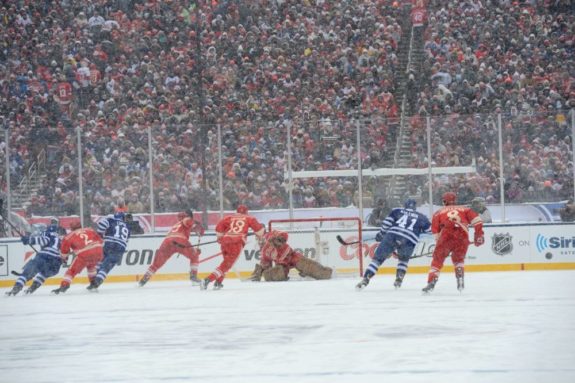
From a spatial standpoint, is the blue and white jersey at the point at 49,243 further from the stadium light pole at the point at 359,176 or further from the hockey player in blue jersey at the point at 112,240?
the stadium light pole at the point at 359,176

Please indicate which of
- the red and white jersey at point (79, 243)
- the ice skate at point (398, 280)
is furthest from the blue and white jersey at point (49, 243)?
the ice skate at point (398, 280)

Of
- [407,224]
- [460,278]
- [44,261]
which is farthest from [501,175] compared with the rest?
[44,261]

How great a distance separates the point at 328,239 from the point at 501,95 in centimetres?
866

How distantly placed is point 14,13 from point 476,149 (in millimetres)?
16212

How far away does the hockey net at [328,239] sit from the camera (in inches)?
941

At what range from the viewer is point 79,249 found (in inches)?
802

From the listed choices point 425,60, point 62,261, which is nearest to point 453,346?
point 62,261

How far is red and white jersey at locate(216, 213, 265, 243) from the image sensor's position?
67.9ft

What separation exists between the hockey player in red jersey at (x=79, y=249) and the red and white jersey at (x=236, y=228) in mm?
2047

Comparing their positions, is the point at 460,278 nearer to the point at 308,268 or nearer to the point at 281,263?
the point at 308,268

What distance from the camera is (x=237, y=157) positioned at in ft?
79.2

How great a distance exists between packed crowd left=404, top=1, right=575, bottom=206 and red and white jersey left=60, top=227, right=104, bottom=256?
271 inches

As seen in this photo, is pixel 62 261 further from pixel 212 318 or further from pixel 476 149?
pixel 476 149

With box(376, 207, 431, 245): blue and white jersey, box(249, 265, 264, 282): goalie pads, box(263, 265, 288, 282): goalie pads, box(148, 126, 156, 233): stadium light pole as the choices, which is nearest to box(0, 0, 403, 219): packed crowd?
box(148, 126, 156, 233): stadium light pole
